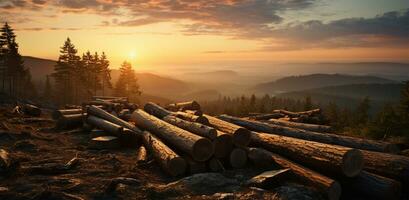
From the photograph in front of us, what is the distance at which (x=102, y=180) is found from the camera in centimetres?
951

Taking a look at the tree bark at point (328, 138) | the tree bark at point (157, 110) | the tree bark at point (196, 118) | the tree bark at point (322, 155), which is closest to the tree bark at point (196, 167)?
the tree bark at point (322, 155)

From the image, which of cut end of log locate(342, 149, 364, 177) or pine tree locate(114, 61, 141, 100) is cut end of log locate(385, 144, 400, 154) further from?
pine tree locate(114, 61, 141, 100)

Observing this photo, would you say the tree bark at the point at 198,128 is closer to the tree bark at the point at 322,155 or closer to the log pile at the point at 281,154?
the log pile at the point at 281,154

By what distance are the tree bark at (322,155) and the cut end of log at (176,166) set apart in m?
3.14

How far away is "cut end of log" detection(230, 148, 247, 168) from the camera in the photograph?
34.7 feet

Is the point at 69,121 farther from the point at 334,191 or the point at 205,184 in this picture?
the point at 334,191

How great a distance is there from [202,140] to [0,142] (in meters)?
9.50

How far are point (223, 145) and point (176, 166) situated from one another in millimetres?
1703

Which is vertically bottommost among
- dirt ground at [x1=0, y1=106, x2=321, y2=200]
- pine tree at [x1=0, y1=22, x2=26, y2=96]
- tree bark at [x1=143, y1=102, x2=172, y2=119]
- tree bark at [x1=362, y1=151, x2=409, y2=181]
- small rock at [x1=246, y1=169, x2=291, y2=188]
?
dirt ground at [x1=0, y1=106, x2=321, y2=200]

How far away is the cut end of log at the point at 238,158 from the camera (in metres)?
10.6

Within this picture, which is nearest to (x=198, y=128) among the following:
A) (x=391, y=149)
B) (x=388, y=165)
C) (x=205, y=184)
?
(x=205, y=184)

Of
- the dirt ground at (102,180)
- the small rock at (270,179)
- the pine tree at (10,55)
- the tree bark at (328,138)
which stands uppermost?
the pine tree at (10,55)

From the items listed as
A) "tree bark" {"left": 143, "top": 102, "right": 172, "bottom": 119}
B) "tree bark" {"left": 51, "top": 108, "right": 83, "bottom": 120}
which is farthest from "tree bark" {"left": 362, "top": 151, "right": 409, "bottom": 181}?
"tree bark" {"left": 51, "top": 108, "right": 83, "bottom": 120}

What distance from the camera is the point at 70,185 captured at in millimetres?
8898
